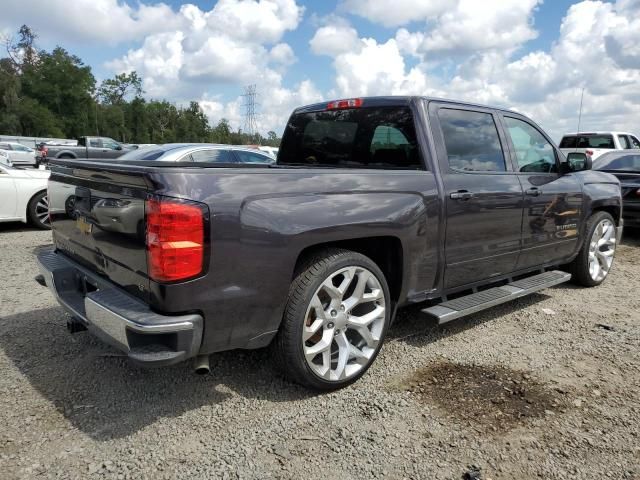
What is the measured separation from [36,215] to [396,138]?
23.1 feet

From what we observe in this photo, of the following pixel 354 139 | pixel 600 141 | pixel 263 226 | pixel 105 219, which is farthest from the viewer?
pixel 600 141

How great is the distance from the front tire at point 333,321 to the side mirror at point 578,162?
2.70m

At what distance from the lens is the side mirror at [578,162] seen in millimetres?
4691

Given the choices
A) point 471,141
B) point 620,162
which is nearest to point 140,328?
point 471,141

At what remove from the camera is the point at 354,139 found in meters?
3.96

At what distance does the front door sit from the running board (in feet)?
0.45

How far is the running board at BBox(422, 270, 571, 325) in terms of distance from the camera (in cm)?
349

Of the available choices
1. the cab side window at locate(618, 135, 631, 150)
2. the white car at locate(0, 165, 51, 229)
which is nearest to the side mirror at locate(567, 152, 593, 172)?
the white car at locate(0, 165, 51, 229)

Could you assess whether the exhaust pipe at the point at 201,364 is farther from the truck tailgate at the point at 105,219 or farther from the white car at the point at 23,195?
the white car at the point at 23,195

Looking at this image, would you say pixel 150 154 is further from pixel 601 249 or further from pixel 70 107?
pixel 70 107

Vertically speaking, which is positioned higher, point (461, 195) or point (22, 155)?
point (461, 195)

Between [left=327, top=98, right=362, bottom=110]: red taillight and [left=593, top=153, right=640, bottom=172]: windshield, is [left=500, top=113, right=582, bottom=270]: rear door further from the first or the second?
[left=593, top=153, right=640, bottom=172]: windshield

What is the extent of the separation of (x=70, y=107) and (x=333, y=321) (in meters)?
84.4

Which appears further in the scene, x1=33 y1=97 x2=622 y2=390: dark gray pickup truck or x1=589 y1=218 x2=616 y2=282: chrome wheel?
x1=589 y1=218 x2=616 y2=282: chrome wheel
